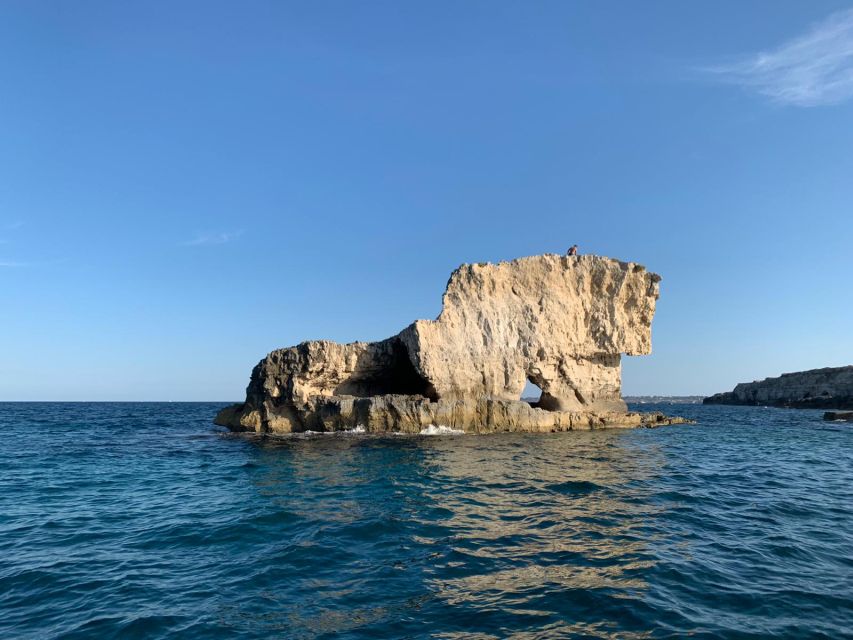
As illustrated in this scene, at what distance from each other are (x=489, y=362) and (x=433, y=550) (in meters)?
23.7

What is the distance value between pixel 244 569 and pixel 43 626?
2602 mm

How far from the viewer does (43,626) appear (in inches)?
255

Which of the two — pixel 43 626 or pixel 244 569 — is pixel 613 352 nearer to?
pixel 244 569

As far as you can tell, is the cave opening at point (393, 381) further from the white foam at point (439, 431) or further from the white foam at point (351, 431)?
the white foam at point (351, 431)

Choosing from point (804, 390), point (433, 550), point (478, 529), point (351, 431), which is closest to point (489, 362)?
point (351, 431)

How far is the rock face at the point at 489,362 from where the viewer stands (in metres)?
30.2

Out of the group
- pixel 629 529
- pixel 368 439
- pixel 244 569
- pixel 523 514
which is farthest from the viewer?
pixel 368 439

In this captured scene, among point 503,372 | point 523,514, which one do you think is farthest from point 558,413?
point 523,514

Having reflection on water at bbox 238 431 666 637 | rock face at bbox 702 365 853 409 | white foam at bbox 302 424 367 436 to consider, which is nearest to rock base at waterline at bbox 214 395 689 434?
white foam at bbox 302 424 367 436

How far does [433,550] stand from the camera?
8.98 m

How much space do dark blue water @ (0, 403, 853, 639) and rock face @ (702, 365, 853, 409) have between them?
220ft

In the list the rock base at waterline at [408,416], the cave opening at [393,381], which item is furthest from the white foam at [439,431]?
the cave opening at [393,381]

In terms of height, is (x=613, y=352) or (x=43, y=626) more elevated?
(x=613, y=352)

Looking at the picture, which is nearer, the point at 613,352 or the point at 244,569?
the point at 244,569
